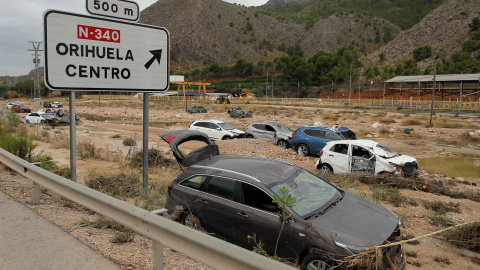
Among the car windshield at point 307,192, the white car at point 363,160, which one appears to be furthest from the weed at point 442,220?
the white car at point 363,160

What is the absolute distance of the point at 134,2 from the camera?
679cm

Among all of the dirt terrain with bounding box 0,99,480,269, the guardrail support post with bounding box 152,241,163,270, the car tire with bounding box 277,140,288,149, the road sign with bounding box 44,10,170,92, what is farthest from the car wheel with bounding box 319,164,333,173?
the guardrail support post with bounding box 152,241,163,270

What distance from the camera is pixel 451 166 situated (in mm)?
17812

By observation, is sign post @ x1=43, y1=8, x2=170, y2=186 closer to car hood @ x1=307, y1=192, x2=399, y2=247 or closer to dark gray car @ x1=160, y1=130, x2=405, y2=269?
dark gray car @ x1=160, y1=130, x2=405, y2=269

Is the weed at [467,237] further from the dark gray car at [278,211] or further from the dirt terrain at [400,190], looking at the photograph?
the dark gray car at [278,211]

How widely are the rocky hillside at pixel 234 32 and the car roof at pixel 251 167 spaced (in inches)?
6120

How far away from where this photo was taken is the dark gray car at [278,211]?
4.33 metres

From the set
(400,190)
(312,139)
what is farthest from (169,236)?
(312,139)

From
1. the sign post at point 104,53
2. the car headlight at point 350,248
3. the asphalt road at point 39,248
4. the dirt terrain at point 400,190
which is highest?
the sign post at point 104,53

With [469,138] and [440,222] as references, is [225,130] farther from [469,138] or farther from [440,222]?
[469,138]

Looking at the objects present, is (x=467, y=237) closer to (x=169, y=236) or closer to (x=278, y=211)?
(x=278, y=211)

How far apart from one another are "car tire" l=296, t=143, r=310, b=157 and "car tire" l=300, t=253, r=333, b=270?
14.0 meters

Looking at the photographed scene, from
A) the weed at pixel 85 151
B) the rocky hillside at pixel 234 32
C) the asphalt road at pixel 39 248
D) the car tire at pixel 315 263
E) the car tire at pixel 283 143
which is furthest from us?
the rocky hillside at pixel 234 32

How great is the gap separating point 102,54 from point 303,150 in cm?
1344
